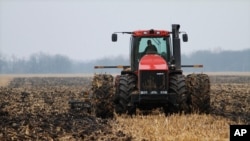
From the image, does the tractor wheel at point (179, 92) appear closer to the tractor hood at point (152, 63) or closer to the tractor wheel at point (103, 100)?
the tractor hood at point (152, 63)

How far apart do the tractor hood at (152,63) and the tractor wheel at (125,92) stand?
1.83 feet

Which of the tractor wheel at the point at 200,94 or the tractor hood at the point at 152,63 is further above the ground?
the tractor hood at the point at 152,63

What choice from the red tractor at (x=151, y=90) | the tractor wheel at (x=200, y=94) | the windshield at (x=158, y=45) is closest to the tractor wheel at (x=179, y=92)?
the red tractor at (x=151, y=90)

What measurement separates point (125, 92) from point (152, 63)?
4.24ft

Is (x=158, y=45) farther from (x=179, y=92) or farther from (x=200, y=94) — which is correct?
(x=200, y=94)

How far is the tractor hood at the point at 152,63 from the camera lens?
54.0ft

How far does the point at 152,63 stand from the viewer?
16.7 m

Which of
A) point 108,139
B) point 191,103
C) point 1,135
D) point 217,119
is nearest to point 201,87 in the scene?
point 191,103

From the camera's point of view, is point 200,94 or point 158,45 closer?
point 200,94

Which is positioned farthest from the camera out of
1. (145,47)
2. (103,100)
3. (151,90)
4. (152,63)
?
(145,47)

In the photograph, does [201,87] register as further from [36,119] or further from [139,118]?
[36,119]

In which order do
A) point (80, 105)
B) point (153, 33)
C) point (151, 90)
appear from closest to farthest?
point (151, 90) → point (153, 33) → point (80, 105)

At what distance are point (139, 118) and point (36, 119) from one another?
303 centimetres

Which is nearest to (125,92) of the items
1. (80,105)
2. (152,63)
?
(152,63)
